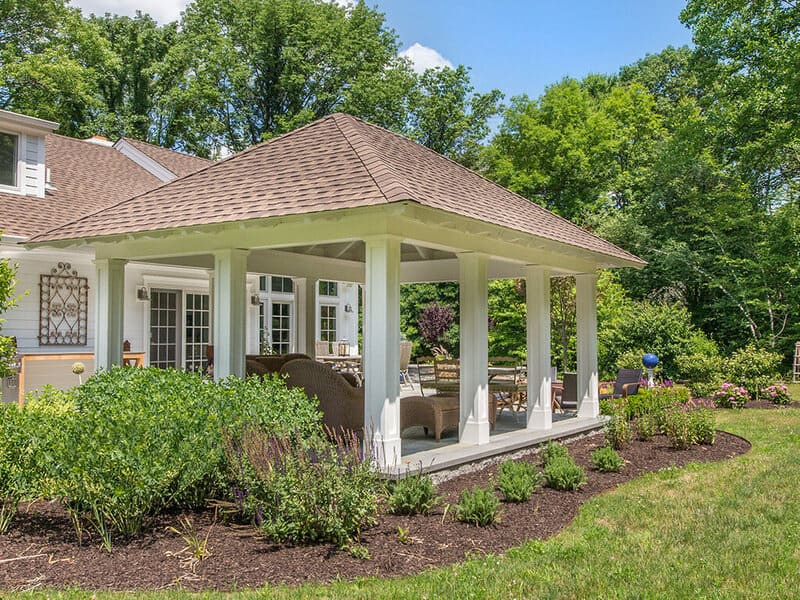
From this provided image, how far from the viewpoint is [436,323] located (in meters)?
29.2

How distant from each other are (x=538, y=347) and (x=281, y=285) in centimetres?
1096

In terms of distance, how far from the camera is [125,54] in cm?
2983

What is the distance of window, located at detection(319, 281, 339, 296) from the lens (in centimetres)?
2154

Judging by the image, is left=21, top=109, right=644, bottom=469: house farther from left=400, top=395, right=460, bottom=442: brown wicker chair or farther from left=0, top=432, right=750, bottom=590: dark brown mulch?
left=0, top=432, right=750, bottom=590: dark brown mulch

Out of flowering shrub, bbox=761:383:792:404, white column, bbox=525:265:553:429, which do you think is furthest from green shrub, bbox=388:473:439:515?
flowering shrub, bbox=761:383:792:404

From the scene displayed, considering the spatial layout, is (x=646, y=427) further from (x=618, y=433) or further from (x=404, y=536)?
(x=404, y=536)

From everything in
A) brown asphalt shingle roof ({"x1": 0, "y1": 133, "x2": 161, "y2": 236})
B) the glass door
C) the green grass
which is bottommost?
the green grass

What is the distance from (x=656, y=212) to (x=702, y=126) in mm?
6101

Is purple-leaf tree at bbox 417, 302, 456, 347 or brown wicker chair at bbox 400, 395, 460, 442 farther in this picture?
purple-leaf tree at bbox 417, 302, 456, 347

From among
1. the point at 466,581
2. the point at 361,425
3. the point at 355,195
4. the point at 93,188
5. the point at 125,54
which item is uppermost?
the point at 125,54

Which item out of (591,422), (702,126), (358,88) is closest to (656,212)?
(702,126)

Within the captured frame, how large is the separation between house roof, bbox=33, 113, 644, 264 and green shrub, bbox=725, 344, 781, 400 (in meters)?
7.51

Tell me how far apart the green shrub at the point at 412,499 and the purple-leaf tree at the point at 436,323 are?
23.2m

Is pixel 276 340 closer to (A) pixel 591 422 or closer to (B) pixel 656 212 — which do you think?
(A) pixel 591 422
